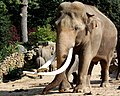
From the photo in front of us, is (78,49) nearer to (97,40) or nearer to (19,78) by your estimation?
(97,40)

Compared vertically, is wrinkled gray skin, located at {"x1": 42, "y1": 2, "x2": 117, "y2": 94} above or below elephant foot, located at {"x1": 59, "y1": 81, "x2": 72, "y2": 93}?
above

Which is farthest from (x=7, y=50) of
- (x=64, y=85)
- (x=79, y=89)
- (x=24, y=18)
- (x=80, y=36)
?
(x=80, y=36)

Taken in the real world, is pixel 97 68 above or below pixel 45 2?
below

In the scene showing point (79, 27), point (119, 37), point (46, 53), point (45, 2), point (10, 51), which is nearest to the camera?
point (79, 27)

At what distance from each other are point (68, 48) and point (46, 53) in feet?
31.6

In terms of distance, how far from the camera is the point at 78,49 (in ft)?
30.9

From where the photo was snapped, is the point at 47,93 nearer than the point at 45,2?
Yes

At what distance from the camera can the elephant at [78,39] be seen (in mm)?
8562

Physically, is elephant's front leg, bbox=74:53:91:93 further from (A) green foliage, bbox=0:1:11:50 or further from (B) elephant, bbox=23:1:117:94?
(A) green foliage, bbox=0:1:11:50

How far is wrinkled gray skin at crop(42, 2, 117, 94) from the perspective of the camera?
8633 mm

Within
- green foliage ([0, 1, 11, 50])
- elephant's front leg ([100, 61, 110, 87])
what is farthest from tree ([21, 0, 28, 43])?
elephant's front leg ([100, 61, 110, 87])

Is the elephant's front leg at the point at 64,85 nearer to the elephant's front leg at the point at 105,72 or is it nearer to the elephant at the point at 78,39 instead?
the elephant at the point at 78,39

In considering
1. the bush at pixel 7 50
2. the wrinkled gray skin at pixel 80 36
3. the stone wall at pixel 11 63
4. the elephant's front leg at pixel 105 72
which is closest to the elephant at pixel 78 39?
the wrinkled gray skin at pixel 80 36

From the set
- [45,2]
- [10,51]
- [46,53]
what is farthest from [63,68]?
[45,2]
